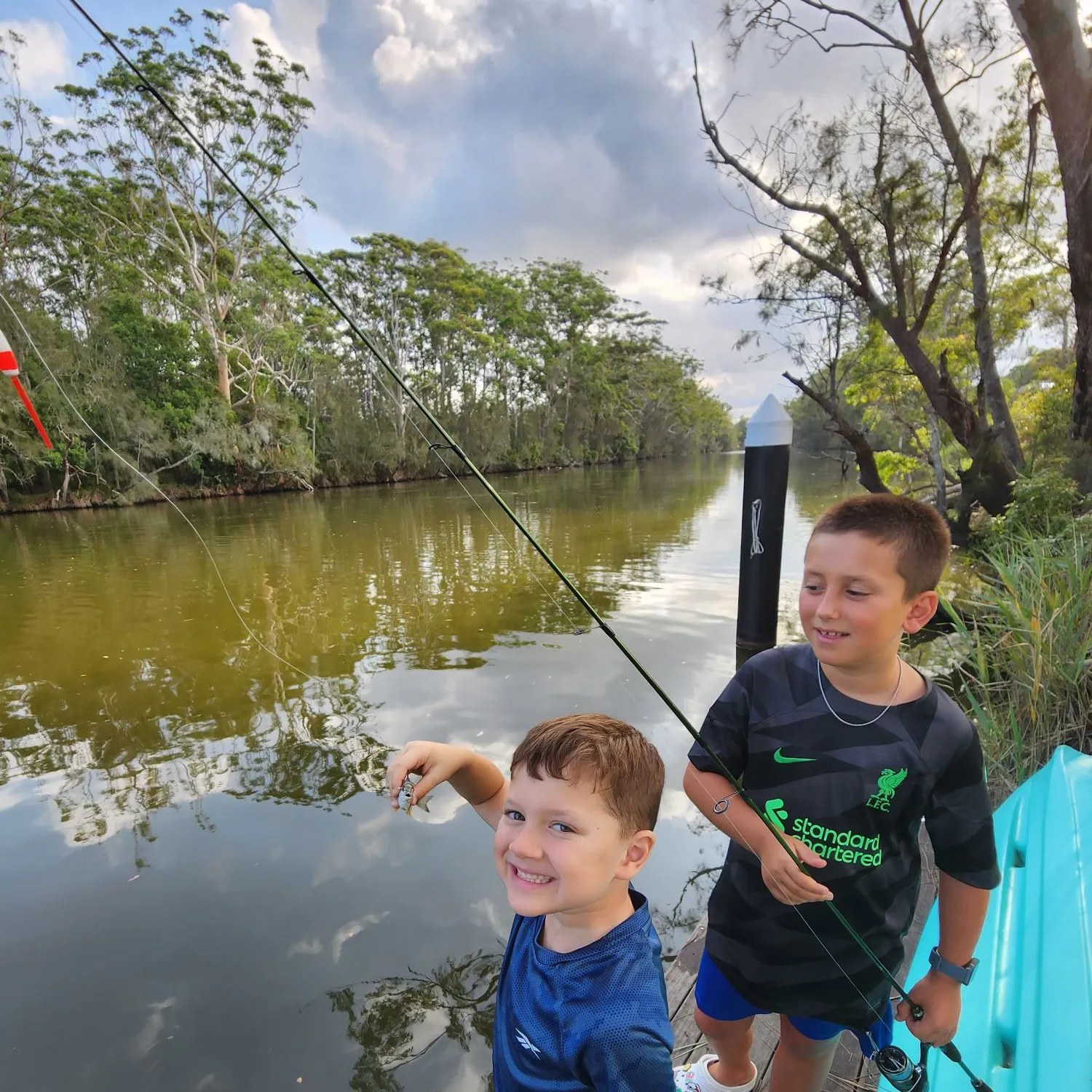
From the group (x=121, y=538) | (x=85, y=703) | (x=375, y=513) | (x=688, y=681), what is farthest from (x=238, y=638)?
(x=375, y=513)

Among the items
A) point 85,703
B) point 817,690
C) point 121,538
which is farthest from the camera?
point 121,538

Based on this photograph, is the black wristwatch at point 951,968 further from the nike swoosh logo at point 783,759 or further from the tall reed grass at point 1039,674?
the tall reed grass at point 1039,674

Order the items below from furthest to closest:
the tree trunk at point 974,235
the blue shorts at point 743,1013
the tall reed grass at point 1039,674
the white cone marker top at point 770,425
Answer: the tree trunk at point 974,235
the white cone marker top at point 770,425
the tall reed grass at point 1039,674
the blue shorts at point 743,1013

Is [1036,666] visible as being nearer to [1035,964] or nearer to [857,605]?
[1035,964]

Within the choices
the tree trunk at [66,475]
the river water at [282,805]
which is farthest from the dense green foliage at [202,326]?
the river water at [282,805]

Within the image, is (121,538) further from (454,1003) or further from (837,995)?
(837,995)

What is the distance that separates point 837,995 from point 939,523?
1021 mm

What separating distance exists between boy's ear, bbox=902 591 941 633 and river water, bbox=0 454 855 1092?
2214mm

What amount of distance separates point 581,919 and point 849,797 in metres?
0.62

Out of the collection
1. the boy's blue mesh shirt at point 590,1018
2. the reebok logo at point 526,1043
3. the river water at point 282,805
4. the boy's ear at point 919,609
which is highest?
the boy's ear at point 919,609

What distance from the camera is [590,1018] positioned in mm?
840

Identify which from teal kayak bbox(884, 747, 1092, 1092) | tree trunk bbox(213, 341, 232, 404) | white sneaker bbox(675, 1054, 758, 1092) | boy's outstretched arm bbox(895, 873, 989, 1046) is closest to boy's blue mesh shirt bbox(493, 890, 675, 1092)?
boy's outstretched arm bbox(895, 873, 989, 1046)

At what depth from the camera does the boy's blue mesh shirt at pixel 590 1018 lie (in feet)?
2.66

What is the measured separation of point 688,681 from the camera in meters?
5.46
